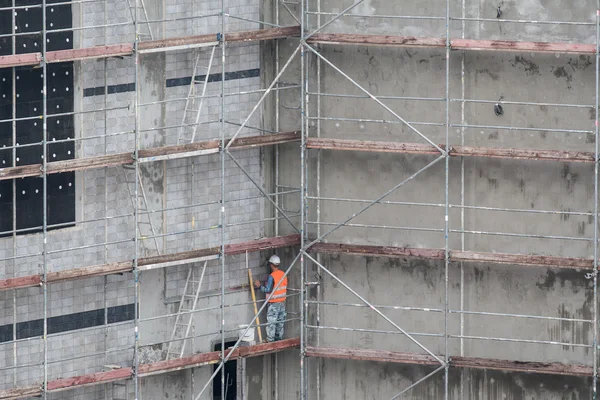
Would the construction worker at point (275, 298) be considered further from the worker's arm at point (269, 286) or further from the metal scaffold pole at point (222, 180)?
the metal scaffold pole at point (222, 180)

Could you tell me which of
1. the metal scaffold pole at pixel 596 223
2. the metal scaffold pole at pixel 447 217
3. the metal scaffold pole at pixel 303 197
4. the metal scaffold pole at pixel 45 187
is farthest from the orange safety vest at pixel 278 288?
the metal scaffold pole at pixel 596 223

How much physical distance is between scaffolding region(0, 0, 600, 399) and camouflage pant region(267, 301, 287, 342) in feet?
0.93

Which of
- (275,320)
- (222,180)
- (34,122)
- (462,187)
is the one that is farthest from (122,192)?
(462,187)

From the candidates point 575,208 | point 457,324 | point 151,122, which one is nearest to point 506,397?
point 457,324

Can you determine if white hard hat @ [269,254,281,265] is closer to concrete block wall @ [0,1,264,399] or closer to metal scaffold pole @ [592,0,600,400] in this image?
concrete block wall @ [0,1,264,399]

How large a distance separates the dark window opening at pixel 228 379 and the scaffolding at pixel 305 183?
203 millimetres

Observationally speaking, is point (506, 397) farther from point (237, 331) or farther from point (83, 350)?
point (83, 350)

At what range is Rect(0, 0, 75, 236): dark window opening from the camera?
27.2 m

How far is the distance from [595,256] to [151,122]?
28.2 feet

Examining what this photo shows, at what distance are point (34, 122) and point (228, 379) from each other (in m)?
6.39

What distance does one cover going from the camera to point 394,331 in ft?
98.3

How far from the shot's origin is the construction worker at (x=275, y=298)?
2978cm

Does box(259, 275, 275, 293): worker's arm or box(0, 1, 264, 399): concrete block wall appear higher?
box(0, 1, 264, 399): concrete block wall

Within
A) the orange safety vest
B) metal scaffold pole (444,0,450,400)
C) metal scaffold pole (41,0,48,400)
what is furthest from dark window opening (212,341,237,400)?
metal scaffold pole (444,0,450,400)
